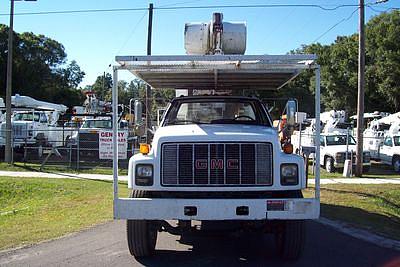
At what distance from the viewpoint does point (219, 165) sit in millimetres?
6258

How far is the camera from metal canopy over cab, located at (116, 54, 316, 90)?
20.7 ft

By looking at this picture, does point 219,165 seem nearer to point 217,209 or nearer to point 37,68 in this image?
point 217,209

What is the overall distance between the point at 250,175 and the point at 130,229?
173cm

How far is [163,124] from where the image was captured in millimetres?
7777

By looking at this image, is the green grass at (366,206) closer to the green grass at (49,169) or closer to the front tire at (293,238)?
the front tire at (293,238)

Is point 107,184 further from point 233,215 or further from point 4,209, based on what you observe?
point 233,215

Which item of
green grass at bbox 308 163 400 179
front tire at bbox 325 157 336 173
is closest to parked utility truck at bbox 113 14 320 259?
green grass at bbox 308 163 400 179

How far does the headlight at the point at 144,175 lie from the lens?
629 centimetres

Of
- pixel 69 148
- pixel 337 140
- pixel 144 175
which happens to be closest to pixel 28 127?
pixel 69 148

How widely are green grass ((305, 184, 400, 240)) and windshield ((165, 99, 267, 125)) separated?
3173 mm

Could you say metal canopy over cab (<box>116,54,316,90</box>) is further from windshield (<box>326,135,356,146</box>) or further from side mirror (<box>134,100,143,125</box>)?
windshield (<box>326,135,356,146</box>)

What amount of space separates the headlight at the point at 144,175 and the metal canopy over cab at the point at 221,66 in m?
1.34

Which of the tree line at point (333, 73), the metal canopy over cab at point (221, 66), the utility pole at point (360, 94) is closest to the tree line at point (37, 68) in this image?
the tree line at point (333, 73)

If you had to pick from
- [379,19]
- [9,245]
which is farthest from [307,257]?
[379,19]
